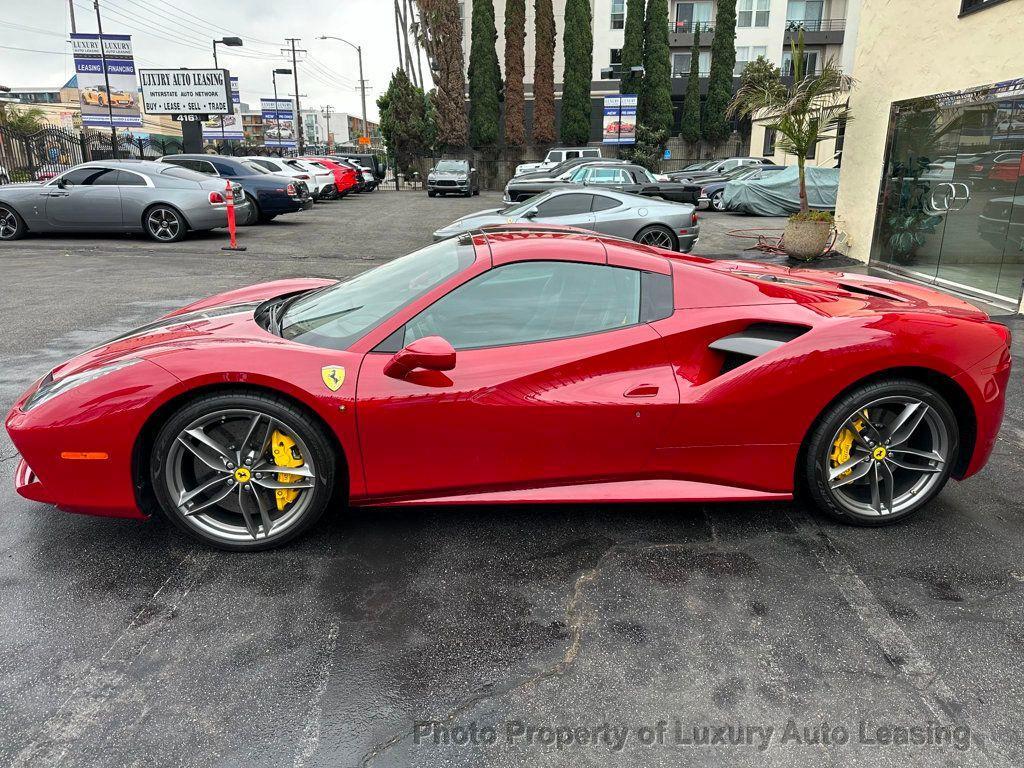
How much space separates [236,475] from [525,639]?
4.56ft

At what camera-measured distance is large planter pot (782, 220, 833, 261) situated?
39.6 ft

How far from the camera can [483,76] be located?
133 ft

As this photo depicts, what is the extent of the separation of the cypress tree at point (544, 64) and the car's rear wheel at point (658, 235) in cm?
3217

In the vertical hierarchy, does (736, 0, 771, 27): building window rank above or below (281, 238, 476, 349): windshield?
above

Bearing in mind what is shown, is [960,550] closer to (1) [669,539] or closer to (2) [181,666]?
(1) [669,539]

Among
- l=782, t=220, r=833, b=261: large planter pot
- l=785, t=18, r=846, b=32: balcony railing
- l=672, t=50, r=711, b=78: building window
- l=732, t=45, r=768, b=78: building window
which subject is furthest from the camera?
l=672, t=50, r=711, b=78: building window

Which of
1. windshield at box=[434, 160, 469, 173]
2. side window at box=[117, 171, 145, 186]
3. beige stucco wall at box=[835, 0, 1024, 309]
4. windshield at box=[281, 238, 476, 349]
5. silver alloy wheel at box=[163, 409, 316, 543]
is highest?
beige stucco wall at box=[835, 0, 1024, 309]

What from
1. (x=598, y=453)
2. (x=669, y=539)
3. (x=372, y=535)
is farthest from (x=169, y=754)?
(x=669, y=539)

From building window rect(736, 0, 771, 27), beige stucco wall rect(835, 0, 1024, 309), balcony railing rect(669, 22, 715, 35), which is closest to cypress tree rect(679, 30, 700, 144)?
balcony railing rect(669, 22, 715, 35)

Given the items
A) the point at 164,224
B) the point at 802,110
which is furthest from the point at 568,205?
the point at 164,224

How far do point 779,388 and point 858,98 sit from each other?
35.1 feet

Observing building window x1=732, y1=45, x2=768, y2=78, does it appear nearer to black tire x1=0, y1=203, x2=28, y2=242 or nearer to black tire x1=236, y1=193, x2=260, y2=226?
black tire x1=236, y1=193, x2=260, y2=226

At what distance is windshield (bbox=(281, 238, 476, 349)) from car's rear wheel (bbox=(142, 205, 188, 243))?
11.8 m

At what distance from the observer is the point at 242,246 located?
13797mm
